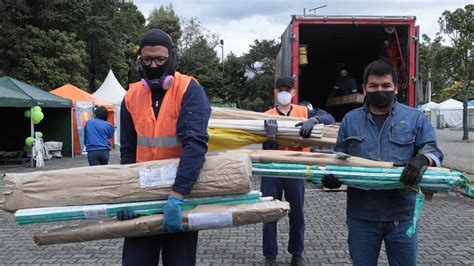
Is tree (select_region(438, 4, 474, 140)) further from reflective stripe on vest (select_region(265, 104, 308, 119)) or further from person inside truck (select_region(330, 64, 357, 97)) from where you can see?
reflective stripe on vest (select_region(265, 104, 308, 119))

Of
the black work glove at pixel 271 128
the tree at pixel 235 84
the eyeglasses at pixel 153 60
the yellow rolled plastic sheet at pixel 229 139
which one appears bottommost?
the yellow rolled plastic sheet at pixel 229 139

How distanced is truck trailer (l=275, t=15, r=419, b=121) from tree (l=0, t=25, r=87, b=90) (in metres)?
16.2

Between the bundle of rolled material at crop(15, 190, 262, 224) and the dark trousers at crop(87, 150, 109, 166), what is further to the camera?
the dark trousers at crop(87, 150, 109, 166)

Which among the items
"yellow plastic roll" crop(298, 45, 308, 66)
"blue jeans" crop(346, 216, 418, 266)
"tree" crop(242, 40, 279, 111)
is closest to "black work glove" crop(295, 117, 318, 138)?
"blue jeans" crop(346, 216, 418, 266)

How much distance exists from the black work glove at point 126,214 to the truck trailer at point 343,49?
6705 millimetres

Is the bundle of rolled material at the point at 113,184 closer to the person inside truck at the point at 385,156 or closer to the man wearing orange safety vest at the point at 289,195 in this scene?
the person inside truck at the point at 385,156

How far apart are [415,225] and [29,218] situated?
233 cm

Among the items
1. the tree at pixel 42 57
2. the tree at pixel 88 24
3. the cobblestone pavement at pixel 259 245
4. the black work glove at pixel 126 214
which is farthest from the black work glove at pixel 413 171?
the tree at pixel 88 24

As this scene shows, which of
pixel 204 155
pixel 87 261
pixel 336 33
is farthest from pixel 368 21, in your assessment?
pixel 204 155

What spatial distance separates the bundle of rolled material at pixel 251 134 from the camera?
155 inches

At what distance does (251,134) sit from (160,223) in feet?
4.86

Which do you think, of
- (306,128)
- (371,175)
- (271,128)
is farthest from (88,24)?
(371,175)

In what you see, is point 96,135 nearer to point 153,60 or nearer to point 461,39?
point 153,60

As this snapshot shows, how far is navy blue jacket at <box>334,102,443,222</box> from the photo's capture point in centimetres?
311
